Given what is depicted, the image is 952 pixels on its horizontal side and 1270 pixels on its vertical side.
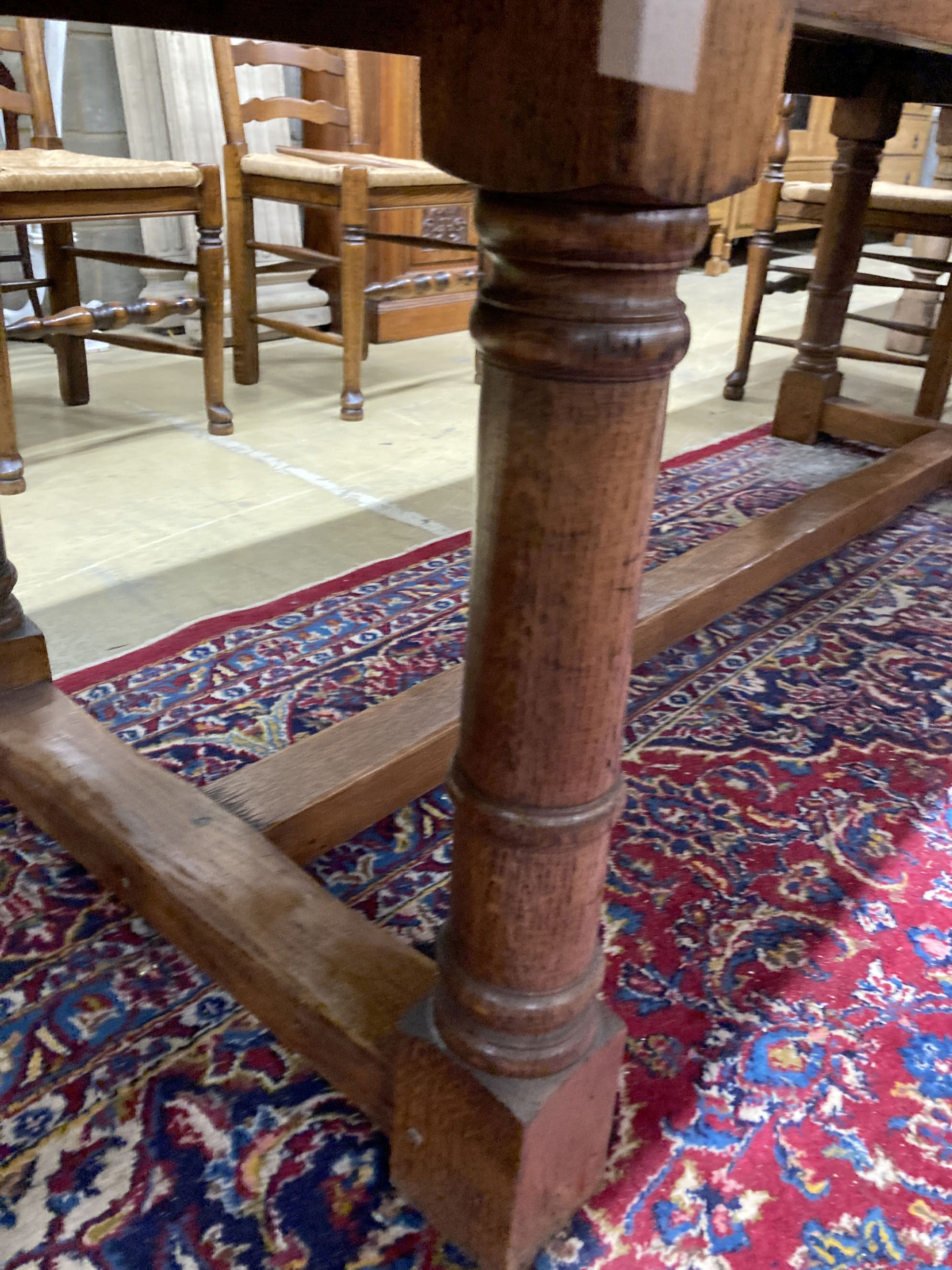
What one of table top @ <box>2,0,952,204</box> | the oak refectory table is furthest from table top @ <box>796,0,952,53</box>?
table top @ <box>2,0,952,204</box>

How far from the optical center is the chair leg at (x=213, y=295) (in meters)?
2.18

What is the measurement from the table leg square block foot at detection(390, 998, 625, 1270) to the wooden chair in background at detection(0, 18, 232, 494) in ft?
5.12

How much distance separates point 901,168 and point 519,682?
7364mm

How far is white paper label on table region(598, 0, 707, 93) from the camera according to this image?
43 cm

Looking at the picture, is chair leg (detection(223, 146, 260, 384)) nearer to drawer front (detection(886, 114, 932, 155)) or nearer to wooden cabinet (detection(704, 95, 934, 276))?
wooden cabinet (detection(704, 95, 934, 276))

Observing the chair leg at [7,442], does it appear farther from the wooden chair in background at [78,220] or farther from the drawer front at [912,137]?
the drawer front at [912,137]

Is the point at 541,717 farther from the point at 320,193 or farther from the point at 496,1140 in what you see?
the point at 320,193

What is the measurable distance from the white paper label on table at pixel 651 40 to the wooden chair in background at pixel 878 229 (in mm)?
2045

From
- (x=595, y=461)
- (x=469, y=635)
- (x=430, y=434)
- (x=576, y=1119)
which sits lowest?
(x=430, y=434)

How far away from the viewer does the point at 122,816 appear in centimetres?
99

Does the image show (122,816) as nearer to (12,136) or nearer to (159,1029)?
(159,1029)

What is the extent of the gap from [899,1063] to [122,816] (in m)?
0.74

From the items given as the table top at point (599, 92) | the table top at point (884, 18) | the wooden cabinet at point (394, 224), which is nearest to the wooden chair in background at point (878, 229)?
the wooden cabinet at point (394, 224)

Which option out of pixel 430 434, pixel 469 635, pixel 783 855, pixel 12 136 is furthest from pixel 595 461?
pixel 12 136
